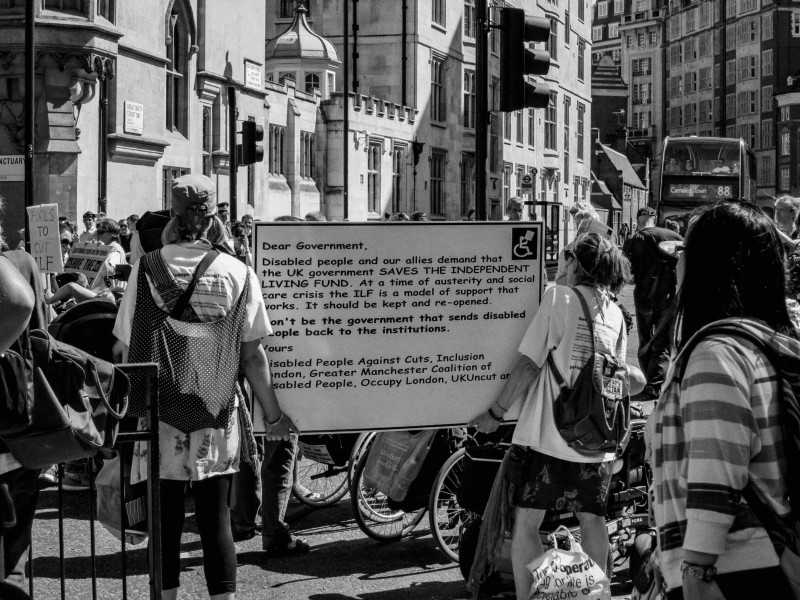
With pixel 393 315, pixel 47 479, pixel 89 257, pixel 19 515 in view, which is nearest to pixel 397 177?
pixel 89 257

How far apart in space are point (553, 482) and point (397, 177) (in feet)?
123

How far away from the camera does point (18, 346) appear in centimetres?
382

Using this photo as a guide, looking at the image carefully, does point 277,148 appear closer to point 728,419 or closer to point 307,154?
point 307,154

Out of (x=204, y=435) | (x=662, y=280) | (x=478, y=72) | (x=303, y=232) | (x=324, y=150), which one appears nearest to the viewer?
(x=204, y=435)

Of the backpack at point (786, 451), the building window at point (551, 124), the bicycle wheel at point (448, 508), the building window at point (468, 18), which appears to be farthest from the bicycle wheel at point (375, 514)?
the building window at point (551, 124)

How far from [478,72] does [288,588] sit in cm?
424

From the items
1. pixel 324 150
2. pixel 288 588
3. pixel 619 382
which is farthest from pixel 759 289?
pixel 324 150

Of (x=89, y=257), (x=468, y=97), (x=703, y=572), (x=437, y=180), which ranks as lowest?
(x=703, y=572)

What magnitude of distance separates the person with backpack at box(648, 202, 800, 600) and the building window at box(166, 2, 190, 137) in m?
24.5

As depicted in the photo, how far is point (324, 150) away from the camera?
36.8m

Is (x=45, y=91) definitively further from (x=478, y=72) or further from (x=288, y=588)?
(x=288, y=588)

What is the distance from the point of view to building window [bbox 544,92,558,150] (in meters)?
59.1

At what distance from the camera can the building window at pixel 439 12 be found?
45906mm

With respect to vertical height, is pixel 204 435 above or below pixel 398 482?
above
